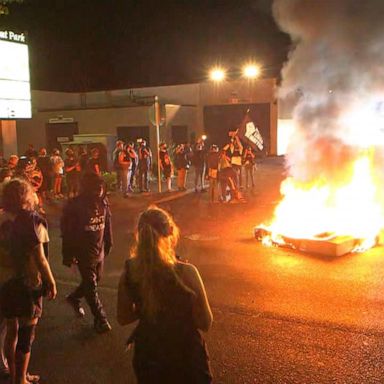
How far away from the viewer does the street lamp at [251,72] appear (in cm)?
3362

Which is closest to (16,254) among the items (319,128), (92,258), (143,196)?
(92,258)

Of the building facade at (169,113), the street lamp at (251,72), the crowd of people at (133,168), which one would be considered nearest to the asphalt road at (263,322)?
the crowd of people at (133,168)

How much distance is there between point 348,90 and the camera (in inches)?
460

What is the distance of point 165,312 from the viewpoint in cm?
274

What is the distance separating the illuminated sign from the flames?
9244 mm

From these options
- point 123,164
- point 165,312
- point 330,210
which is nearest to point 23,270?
point 165,312

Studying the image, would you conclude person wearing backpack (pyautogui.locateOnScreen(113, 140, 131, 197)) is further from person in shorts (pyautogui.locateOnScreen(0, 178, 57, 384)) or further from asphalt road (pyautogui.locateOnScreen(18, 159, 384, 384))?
person in shorts (pyautogui.locateOnScreen(0, 178, 57, 384))

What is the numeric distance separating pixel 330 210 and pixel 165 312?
7621 mm

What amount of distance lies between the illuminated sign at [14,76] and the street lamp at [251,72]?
20.0 m

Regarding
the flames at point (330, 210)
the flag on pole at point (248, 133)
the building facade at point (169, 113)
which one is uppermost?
the building facade at point (169, 113)

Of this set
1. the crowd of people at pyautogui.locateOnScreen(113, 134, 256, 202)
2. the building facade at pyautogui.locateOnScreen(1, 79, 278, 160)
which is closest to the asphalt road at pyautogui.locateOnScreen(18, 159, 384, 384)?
the crowd of people at pyautogui.locateOnScreen(113, 134, 256, 202)

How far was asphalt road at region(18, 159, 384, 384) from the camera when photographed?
441 centimetres

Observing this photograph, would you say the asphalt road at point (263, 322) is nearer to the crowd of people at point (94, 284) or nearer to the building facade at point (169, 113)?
the crowd of people at point (94, 284)

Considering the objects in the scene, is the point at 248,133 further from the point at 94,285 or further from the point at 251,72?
the point at 251,72
